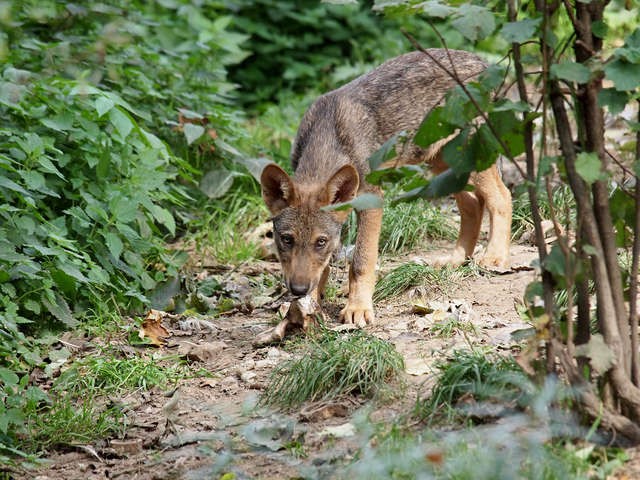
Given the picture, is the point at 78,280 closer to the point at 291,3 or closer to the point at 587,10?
the point at 587,10

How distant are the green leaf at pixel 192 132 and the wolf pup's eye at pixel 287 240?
1932mm

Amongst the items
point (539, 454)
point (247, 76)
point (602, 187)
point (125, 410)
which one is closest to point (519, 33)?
point (602, 187)

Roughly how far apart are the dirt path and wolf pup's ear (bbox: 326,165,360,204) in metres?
0.82

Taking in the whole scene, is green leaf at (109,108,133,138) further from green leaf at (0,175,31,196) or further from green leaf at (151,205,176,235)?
green leaf at (0,175,31,196)

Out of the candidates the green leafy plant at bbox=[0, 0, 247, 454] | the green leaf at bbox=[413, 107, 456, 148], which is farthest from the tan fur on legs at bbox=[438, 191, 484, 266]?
the green leaf at bbox=[413, 107, 456, 148]

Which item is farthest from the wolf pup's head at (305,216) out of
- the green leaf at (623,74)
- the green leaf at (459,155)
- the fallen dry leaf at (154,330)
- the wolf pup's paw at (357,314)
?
the green leaf at (623,74)

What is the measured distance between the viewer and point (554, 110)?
3.62m

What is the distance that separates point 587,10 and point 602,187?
69cm

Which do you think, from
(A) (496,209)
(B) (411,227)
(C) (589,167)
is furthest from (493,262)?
(C) (589,167)

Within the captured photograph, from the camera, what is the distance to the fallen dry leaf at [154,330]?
6129 millimetres

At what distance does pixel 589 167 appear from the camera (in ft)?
10.9

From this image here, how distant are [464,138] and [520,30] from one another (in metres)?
0.53

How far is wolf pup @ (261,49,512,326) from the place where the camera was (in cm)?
612

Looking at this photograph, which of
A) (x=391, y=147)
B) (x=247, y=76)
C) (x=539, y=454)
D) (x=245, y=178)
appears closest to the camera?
(x=539, y=454)
